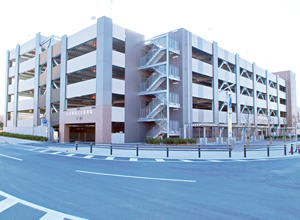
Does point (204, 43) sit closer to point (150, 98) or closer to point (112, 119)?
point (150, 98)

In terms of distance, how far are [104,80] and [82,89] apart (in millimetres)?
4960

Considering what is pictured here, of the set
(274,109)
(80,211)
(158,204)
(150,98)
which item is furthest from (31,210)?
(274,109)

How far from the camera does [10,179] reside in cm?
953

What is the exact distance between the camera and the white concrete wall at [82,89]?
32.3m

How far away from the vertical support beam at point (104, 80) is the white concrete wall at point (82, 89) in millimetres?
1397

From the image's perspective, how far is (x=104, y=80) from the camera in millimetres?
30609

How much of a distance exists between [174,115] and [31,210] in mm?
29609

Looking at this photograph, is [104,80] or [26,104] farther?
[26,104]

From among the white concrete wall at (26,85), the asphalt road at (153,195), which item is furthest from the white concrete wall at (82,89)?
the asphalt road at (153,195)

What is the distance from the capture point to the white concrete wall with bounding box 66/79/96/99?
32344 mm

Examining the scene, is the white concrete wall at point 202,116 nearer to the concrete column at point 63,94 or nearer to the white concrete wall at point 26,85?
the concrete column at point 63,94

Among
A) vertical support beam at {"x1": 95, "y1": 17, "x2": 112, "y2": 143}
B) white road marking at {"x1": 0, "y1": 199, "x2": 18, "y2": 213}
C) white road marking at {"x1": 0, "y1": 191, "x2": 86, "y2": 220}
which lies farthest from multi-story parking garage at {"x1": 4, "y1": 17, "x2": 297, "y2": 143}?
white road marking at {"x1": 0, "y1": 199, "x2": 18, "y2": 213}

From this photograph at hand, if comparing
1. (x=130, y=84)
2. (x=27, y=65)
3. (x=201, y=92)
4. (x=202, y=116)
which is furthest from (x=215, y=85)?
(x=27, y=65)

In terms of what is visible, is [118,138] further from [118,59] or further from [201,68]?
[201,68]
